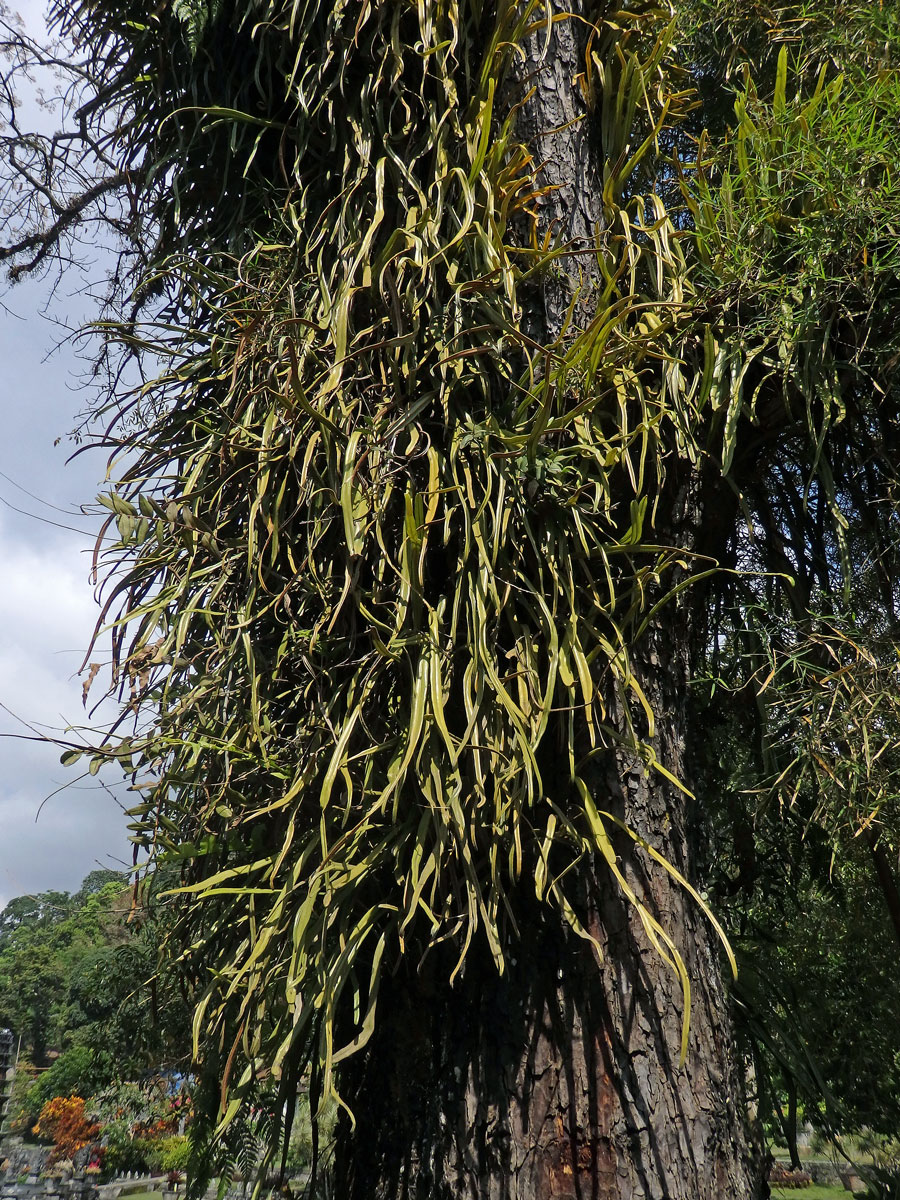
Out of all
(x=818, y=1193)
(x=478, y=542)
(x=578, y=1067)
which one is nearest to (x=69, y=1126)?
(x=818, y=1193)

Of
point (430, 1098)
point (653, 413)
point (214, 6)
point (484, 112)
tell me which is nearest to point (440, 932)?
point (430, 1098)

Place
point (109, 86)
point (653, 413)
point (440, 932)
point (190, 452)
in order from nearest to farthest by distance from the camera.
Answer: point (440, 932) < point (653, 413) < point (190, 452) < point (109, 86)

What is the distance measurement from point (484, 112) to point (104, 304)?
1432 mm

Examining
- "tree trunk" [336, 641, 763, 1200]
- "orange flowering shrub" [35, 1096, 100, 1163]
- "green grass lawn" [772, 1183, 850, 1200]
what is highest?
"orange flowering shrub" [35, 1096, 100, 1163]

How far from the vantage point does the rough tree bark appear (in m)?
1.00

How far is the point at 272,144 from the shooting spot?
64.8 inches

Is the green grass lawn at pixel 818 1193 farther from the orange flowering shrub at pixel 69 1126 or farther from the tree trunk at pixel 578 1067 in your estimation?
the orange flowering shrub at pixel 69 1126

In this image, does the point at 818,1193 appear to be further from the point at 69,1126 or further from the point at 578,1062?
the point at 69,1126

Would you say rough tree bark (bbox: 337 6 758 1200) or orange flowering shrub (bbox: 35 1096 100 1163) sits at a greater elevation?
orange flowering shrub (bbox: 35 1096 100 1163)

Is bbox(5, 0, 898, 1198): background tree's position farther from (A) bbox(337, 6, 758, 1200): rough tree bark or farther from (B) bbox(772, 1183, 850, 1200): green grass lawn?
(B) bbox(772, 1183, 850, 1200): green grass lawn

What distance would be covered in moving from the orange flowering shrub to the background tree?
1951 centimetres

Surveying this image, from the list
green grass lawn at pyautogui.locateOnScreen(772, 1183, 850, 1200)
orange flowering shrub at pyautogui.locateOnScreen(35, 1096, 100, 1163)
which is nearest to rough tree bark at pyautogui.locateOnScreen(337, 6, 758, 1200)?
green grass lawn at pyautogui.locateOnScreen(772, 1183, 850, 1200)

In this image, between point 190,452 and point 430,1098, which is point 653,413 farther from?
point 430,1098

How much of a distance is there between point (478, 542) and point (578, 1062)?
2.14ft
